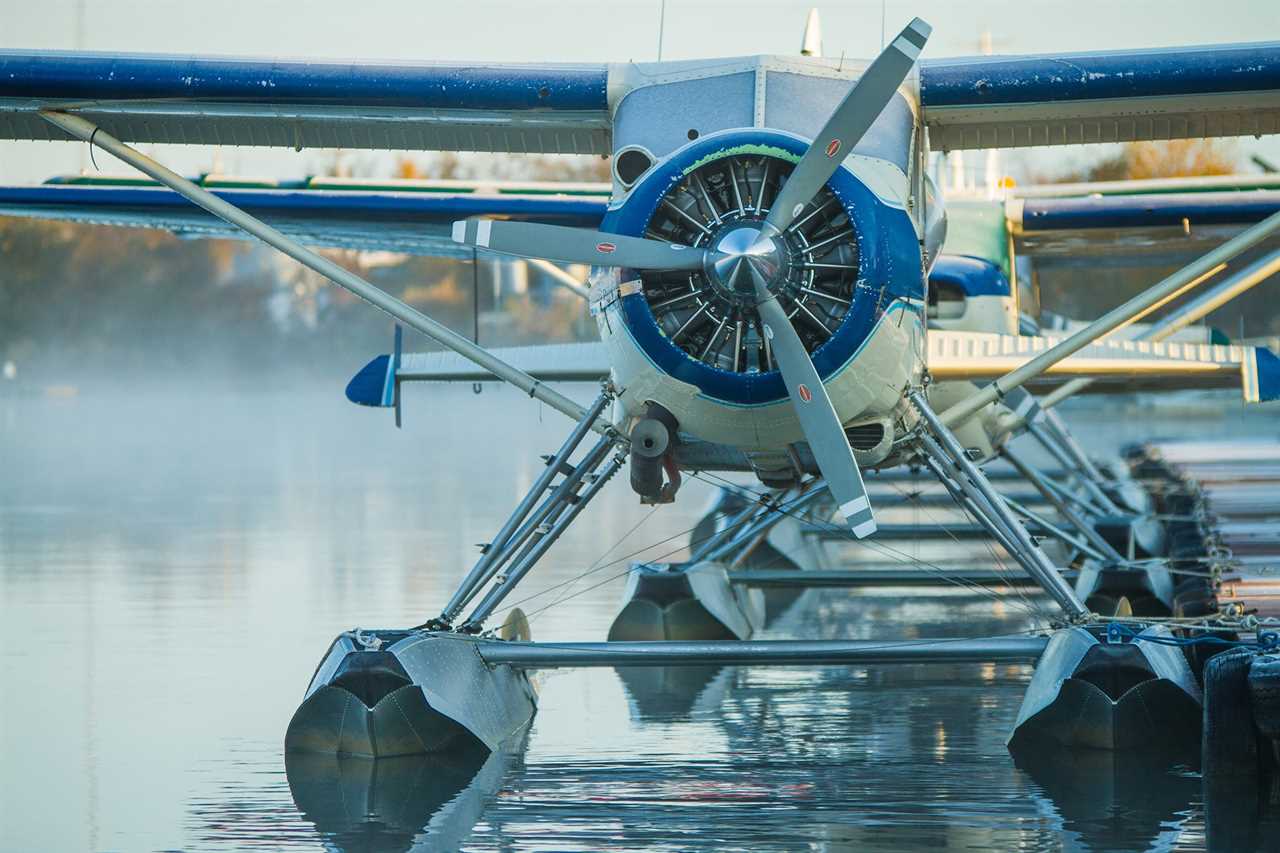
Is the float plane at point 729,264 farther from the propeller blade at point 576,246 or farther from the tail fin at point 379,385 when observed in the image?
the tail fin at point 379,385

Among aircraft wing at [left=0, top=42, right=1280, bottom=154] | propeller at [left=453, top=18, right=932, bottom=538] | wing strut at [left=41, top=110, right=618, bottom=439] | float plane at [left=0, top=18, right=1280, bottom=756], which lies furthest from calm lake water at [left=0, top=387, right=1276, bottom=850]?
aircraft wing at [left=0, top=42, right=1280, bottom=154]

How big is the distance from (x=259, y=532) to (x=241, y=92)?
9.19 meters

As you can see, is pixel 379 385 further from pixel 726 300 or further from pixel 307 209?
pixel 726 300

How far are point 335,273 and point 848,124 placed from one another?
237 centimetres

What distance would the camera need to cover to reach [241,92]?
8.52m

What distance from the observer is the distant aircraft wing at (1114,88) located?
8180 millimetres

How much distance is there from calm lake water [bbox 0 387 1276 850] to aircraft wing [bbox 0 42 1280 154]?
2518mm

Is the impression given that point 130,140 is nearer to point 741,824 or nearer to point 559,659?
point 559,659

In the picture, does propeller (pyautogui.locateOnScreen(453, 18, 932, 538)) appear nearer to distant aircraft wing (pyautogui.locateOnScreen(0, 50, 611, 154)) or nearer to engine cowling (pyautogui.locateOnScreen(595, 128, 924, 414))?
engine cowling (pyautogui.locateOnScreen(595, 128, 924, 414))

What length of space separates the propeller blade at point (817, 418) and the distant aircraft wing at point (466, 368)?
2.34m

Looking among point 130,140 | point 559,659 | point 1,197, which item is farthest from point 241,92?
point 1,197

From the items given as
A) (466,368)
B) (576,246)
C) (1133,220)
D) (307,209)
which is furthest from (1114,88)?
(307,209)

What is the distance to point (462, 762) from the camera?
7.64m

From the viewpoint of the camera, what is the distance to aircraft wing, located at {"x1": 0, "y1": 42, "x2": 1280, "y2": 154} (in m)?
8.26
